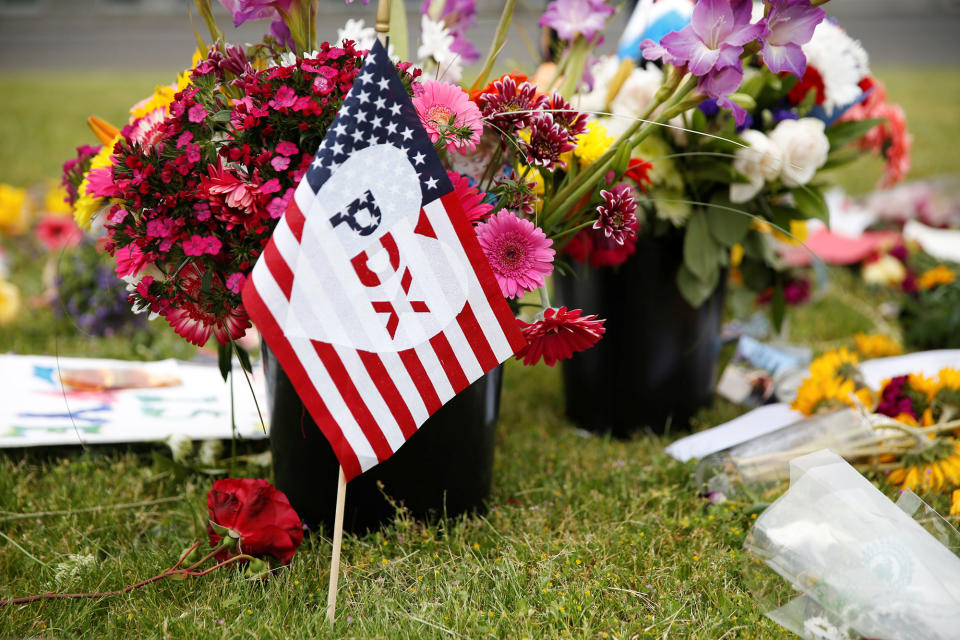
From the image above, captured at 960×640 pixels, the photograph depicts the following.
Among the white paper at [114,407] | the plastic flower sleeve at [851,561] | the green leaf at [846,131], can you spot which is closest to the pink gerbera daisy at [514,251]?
the plastic flower sleeve at [851,561]

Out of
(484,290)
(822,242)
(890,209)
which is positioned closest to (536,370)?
(484,290)

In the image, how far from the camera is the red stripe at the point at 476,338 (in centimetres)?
126

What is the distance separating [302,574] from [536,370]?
1345 millimetres

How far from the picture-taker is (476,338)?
1.27 metres

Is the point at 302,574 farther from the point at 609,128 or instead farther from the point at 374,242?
the point at 609,128

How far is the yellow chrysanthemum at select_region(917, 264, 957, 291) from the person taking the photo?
2.75m

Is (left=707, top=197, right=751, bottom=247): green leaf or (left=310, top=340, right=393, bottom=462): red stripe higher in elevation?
(left=707, top=197, right=751, bottom=247): green leaf

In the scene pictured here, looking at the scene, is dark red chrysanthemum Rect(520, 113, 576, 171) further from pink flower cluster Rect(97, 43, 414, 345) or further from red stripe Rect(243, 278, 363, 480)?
red stripe Rect(243, 278, 363, 480)

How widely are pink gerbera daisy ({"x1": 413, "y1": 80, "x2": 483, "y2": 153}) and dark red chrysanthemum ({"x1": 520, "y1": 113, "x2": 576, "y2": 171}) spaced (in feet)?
0.34

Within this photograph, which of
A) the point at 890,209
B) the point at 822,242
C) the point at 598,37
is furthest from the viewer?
the point at 890,209

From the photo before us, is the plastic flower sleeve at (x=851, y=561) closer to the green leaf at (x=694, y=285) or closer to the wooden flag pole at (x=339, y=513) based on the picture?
the green leaf at (x=694, y=285)

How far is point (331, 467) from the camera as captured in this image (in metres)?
1.50

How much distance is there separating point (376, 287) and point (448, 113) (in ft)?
1.04

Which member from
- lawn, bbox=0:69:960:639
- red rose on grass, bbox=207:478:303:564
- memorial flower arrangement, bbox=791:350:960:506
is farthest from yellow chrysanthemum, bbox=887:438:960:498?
red rose on grass, bbox=207:478:303:564
